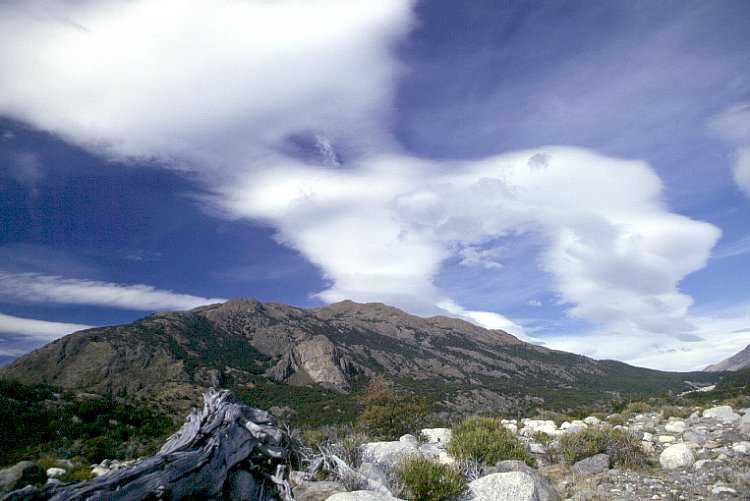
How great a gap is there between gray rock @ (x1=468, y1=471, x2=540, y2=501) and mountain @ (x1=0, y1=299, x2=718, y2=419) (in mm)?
55109

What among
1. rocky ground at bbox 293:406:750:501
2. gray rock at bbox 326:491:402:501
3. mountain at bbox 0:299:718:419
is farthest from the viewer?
mountain at bbox 0:299:718:419

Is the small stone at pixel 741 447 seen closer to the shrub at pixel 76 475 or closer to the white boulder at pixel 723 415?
the white boulder at pixel 723 415

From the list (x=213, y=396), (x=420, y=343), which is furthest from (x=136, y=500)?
(x=420, y=343)

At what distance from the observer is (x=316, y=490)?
23.3ft

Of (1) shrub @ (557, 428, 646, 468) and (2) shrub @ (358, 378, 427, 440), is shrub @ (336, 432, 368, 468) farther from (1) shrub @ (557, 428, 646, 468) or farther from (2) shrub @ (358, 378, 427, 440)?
(2) shrub @ (358, 378, 427, 440)

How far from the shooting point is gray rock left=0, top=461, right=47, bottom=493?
37.6 ft

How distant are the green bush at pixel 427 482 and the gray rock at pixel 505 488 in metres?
0.28

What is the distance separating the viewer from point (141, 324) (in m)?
105

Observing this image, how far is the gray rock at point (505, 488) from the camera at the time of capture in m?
7.82

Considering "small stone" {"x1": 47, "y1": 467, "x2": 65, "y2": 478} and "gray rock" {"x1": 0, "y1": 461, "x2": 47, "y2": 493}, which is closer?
"gray rock" {"x1": 0, "y1": 461, "x2": 47, "y2": 493}

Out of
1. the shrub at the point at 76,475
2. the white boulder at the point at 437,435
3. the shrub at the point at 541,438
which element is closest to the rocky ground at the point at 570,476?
the shrub at the point at 76,475

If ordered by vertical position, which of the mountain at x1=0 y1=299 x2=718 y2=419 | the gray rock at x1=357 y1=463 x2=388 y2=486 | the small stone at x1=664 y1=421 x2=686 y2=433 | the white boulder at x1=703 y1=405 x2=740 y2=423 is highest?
the mountain at x1=0 y1=299 x2=718 y2=419

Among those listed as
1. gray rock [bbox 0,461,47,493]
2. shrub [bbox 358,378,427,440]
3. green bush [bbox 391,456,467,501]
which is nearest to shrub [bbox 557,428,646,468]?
green bush [bbox 391,456,467,501]

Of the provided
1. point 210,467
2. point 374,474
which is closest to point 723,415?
point 374,474
